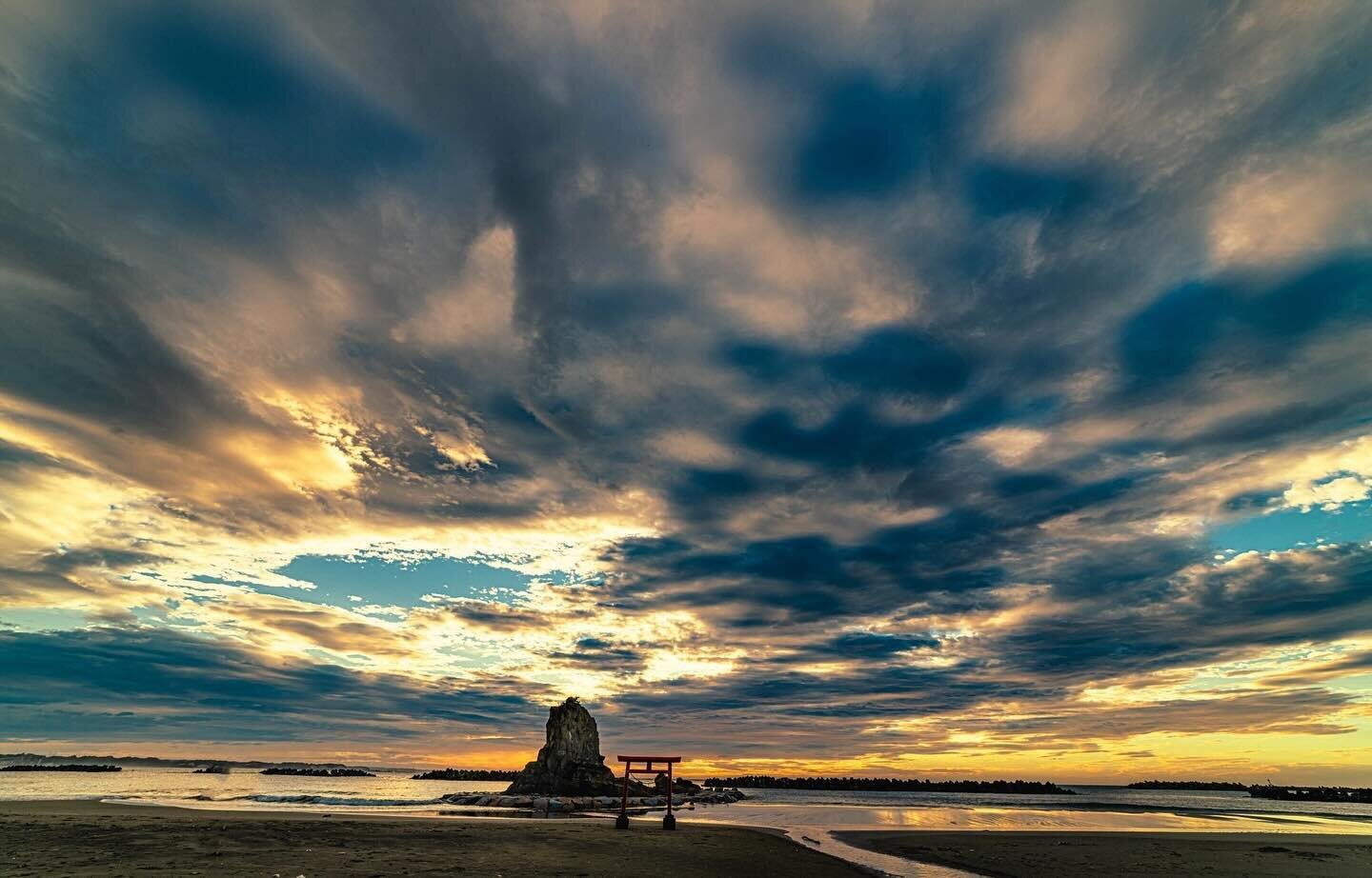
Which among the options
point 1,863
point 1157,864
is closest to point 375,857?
point 1,863

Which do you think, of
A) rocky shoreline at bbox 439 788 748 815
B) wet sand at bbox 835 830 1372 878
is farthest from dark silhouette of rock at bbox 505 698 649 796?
wet sand at bbox 835 830 1372 878

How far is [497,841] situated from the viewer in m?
30.0

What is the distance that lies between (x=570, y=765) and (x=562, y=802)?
94.8 feet

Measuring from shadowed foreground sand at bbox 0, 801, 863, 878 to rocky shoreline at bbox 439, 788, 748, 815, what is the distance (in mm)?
31004

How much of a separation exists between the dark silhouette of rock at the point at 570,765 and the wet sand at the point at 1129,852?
2418 inches

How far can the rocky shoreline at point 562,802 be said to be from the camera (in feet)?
226

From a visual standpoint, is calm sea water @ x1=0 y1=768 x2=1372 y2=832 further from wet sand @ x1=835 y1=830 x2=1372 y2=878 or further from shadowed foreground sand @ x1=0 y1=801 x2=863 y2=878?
shadowed foreground sand @ x1=0 y1=801 x2=863 y2=878

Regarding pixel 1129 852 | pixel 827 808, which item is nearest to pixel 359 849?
pixel 1129 852

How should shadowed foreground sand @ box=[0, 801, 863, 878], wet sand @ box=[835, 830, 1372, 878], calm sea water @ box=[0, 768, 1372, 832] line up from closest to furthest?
shadowed foreground sand @ box=[0, 801, 863, 878] → wet sand @ box=[835, 830, 1372, 878] → calm sea water @ box=[0, 768, 1372, 832]

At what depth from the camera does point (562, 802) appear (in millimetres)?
70438

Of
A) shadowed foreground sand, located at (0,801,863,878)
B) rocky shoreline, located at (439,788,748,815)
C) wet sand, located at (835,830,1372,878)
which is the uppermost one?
shadowed foreground sand, located at (0,801,863,878)

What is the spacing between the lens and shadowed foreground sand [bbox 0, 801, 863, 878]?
786 inches

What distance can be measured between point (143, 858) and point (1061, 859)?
128 ft

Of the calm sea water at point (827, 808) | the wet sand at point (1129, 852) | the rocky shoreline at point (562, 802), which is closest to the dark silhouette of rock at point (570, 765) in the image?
the rocky shoreline at point (562, 802)
